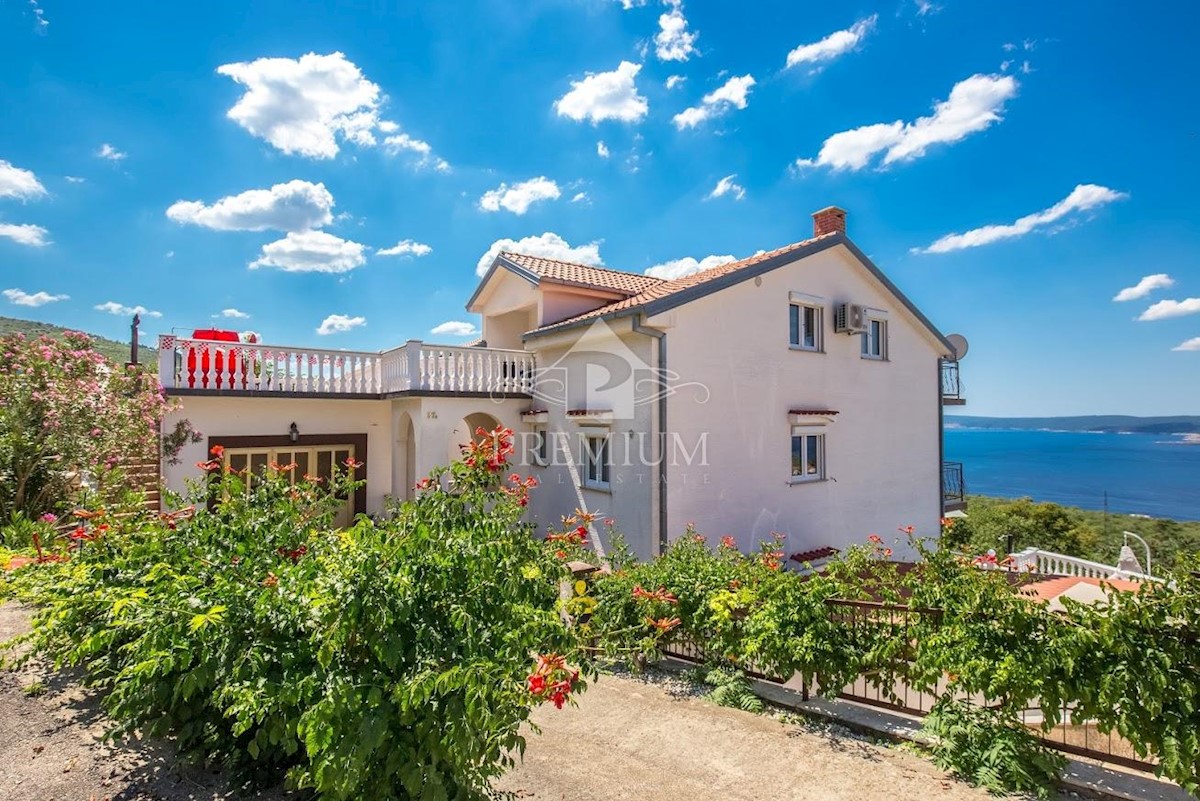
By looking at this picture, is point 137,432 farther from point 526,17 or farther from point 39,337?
point 526,17

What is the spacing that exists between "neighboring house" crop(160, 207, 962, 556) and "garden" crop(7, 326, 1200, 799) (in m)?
4.77

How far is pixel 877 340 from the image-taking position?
15336mm

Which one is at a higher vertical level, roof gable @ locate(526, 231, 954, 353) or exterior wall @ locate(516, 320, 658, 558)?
roof gable @ locate(526, 231, 954, 353)

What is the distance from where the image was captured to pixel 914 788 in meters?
3.92

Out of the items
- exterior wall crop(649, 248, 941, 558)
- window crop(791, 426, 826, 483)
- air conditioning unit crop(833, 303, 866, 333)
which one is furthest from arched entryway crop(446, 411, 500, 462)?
air conditioning unit crop(833, 303, 866, 333)

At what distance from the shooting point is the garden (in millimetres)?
2400

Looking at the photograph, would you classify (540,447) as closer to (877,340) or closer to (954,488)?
(877,340)

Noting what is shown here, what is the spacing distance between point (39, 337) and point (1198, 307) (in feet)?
142

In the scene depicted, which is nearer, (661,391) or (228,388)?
(661,391)

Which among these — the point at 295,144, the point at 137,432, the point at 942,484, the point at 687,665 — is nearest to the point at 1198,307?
the point at 942,484

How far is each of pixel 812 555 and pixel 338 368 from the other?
38.6ft

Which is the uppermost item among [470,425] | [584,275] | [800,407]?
[584,275]

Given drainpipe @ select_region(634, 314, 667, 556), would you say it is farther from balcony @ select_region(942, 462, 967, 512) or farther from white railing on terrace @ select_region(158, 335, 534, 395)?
balcony @ select_region(942, 462, 967, 512)

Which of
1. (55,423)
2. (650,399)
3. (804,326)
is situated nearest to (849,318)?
(804,326)
